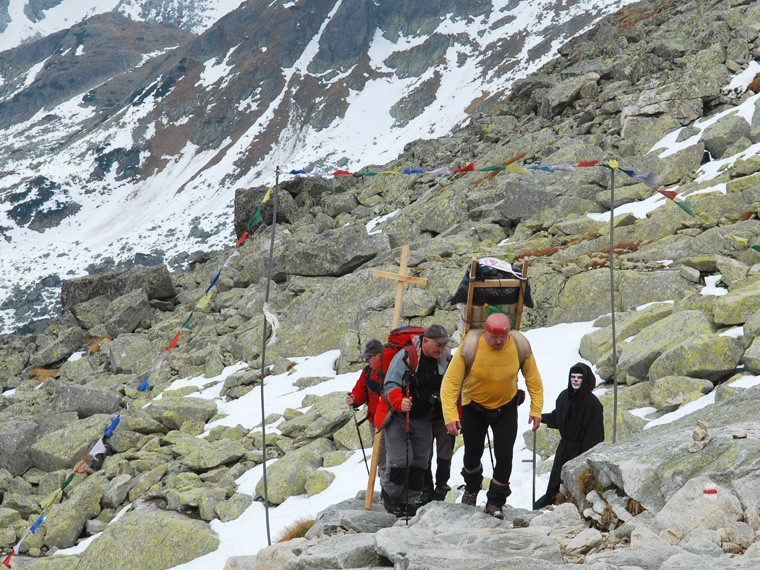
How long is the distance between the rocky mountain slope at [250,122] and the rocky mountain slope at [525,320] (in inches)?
3486

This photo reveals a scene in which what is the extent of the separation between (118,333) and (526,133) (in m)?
22.5

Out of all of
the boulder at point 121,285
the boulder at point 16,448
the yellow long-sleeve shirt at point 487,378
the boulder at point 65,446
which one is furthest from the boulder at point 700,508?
the boulder at point 121,285

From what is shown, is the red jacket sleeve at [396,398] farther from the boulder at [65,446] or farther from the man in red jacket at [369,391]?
the boulder at [65,446]

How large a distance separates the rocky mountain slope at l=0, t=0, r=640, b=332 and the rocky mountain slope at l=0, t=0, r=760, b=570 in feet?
291

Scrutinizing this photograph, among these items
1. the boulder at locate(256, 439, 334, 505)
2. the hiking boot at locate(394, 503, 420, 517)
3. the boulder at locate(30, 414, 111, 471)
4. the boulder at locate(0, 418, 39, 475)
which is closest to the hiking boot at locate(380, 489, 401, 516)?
the hiking boot at locate(394, 503, 420, 517)

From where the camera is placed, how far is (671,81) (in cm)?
3002

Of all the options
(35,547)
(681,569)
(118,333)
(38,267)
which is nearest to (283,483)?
(35,547)

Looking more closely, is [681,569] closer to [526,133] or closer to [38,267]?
[526,133]

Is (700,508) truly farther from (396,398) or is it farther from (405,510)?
(405,510)

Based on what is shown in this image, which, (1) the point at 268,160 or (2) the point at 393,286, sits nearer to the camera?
(2) the point at 393,286

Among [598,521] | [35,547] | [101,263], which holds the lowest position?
[101,263]

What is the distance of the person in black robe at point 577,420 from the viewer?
25.8 feet

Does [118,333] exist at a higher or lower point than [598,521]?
lower

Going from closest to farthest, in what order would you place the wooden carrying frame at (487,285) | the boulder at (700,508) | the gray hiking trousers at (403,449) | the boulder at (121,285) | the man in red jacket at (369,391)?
the boulder at (700,508), the wooden carrying frame at (487,285), the gray hiking trousers at (403,449), the man in red jacket at (369,391), the boulder at (121,285)
